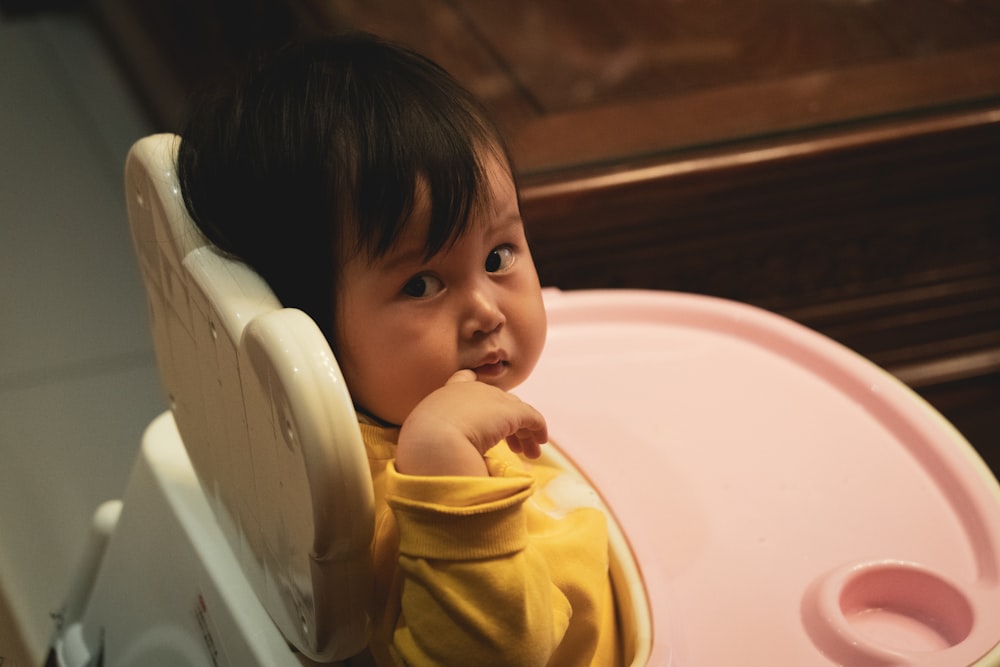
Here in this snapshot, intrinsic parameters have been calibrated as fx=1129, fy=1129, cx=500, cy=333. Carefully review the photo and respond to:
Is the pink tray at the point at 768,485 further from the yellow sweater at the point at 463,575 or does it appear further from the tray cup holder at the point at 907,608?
the yellow sweater at the point at 463,575

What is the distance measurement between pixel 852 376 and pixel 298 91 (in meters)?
0.37

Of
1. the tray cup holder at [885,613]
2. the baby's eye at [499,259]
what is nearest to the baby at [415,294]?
the baby's eye at [499,259]

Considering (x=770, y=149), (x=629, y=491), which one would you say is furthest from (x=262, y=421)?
(x=770, y=149)

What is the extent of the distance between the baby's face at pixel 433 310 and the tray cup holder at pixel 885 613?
185 mm

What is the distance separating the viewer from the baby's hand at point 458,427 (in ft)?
1.38

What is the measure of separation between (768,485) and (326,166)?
0.30m

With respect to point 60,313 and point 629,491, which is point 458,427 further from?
point 60,313

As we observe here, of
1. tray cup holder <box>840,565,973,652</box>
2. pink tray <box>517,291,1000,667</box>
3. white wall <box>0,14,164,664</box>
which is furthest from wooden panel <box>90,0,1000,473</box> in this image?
tray cup holder <box>840,565,973,652</box>

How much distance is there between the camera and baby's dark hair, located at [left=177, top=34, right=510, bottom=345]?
1.42ft

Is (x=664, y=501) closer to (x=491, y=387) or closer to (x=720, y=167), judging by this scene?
(x=491, y=387)

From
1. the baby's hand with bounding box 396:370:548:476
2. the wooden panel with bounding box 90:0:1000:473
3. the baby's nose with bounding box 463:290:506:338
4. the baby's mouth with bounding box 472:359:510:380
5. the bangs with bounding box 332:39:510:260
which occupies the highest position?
the wooden panel with bounding box 90:0:1000:473

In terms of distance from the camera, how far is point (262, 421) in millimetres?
408

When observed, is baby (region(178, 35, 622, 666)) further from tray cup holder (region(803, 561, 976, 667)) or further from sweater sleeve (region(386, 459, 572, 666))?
tray cup holder (region(803, 561, 976, 667))

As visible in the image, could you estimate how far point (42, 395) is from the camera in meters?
0.93
